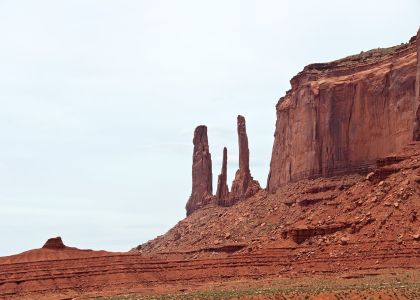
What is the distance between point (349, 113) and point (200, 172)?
4344cm

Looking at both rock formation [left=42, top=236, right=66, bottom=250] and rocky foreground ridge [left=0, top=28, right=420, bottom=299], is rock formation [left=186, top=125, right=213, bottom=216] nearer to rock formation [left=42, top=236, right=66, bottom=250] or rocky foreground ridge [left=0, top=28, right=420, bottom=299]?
rocky foreground ridge [left=0, top=28, right=420, bottom=299]

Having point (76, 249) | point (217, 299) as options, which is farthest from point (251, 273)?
point (217, 299)

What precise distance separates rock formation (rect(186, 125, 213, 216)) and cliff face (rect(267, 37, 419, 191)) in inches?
951

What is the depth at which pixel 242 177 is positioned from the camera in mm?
134750

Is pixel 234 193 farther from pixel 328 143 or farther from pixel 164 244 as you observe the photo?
pixel 328 143

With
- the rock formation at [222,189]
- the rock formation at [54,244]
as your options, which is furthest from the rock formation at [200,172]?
the rock formation at [54,244]

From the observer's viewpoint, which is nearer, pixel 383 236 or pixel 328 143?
pixel 383 236

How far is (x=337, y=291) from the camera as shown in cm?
6297

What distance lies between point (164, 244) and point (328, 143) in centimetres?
3240

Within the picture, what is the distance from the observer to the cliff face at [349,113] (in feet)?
345

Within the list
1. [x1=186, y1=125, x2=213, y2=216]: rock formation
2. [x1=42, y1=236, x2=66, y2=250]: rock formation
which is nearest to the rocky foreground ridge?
[x1=42, y1=236, x2=66, y2=250]: rock formation

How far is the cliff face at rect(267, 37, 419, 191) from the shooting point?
105 meters

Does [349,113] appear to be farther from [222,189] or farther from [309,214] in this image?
[222,189]

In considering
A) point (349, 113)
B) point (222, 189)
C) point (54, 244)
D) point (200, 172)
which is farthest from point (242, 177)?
point (54, 244)
